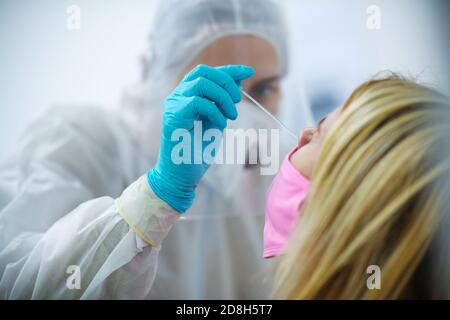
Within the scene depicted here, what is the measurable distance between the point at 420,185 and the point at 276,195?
0.30 meters

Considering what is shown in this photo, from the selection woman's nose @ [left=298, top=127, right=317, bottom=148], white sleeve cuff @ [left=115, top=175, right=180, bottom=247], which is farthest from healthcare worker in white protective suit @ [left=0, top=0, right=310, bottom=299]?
woman's nose @ [left=298, top=127, right=317, bottom=148]

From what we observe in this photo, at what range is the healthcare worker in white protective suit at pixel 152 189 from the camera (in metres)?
1.06

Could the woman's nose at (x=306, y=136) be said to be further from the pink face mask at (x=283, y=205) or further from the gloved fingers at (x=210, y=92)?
the gloved fingers at (x=210, y=92)

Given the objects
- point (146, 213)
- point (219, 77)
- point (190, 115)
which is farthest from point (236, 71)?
point (146, 213)

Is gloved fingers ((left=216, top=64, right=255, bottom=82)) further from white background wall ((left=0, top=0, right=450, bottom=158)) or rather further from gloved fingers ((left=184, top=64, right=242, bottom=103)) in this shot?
white background wall ((left=0, top=0, right=450, bottom=158))

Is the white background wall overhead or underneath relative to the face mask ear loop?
overhead

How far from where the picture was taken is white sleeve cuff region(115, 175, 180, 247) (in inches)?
40.7

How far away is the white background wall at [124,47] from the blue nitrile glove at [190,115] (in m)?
0.31

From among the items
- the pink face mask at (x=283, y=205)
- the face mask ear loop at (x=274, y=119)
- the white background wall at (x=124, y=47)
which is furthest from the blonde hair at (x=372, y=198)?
the white background wall at (x=124, y=47)

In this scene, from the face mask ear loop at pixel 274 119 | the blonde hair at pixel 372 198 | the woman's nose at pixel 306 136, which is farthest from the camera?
the face mask ear loop at pixel 274 119

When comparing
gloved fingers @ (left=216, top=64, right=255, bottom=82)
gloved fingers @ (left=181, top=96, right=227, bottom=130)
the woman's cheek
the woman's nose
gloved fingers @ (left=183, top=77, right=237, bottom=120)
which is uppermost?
gloved fingers @ (left=216, top=64, right=255, bottom=82)

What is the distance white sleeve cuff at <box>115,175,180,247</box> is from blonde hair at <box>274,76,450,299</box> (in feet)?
0.99

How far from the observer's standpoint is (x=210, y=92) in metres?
1.04
